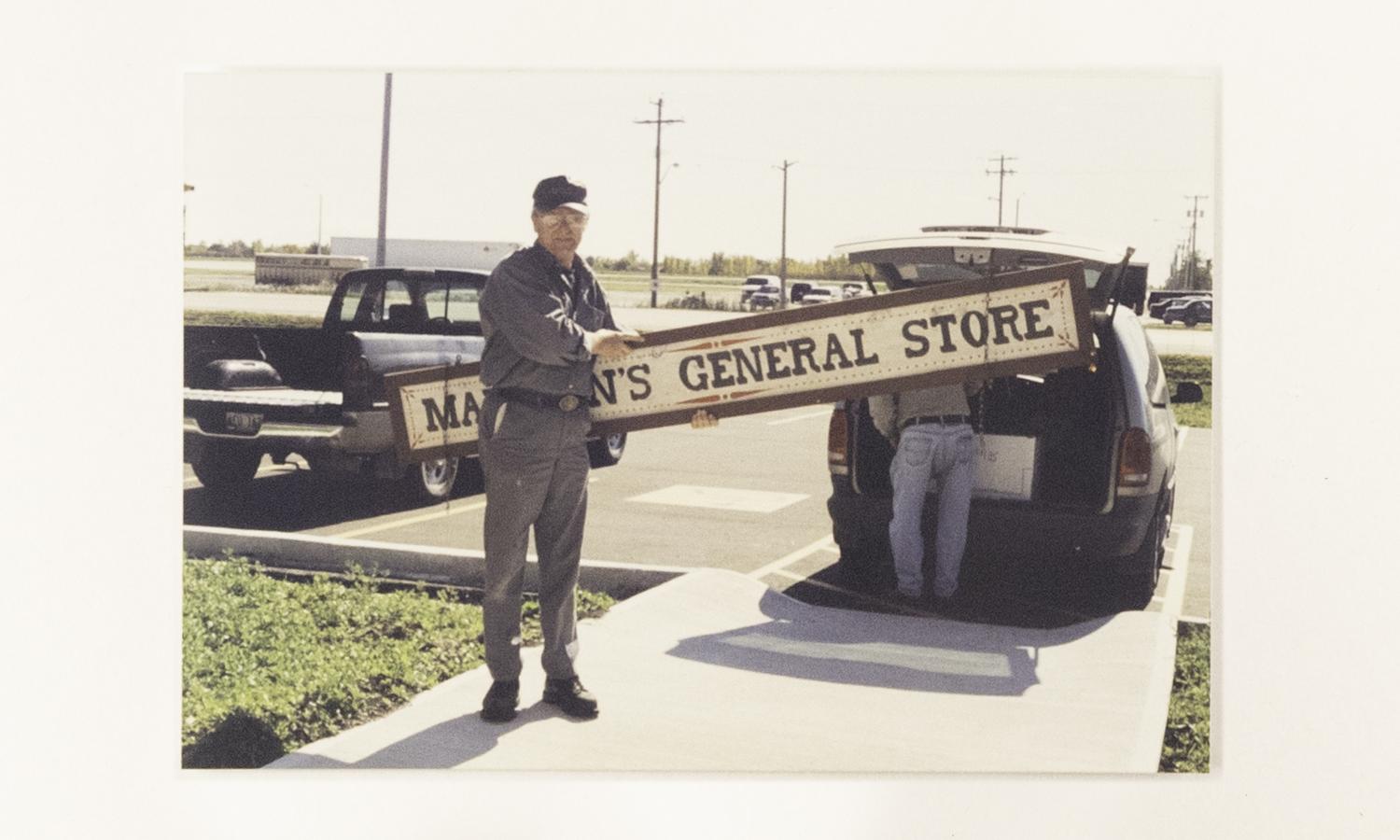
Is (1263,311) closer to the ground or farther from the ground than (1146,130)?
closer to the ground

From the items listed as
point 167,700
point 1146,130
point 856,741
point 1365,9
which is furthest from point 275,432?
point 1365,9

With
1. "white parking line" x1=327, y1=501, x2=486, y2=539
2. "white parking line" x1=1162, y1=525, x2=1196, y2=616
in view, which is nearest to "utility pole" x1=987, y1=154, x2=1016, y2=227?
"white parking line" x1=1162, y1=525, x2=1196, y2=616

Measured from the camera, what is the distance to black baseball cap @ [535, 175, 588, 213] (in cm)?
584

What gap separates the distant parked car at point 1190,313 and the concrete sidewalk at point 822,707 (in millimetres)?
1220

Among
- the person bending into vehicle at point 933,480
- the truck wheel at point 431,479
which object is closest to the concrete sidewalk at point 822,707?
the person bending into vehicle at point 933,480

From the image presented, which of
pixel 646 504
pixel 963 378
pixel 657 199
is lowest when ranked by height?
pixel 646 504

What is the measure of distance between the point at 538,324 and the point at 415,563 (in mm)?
1906

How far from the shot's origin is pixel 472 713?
19.7 feet

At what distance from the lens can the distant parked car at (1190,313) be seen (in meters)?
6.08

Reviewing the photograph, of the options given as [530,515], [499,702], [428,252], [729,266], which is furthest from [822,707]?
[428,252]

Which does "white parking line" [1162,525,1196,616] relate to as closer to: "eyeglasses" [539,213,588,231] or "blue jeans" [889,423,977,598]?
"blue jeans" [889,423,977,598]

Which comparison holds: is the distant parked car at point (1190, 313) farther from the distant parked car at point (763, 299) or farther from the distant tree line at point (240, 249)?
the distant tree line at point (240, 249)

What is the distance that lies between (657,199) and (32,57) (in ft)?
7.97

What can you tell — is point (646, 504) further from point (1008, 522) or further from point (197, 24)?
point (197, 24)
